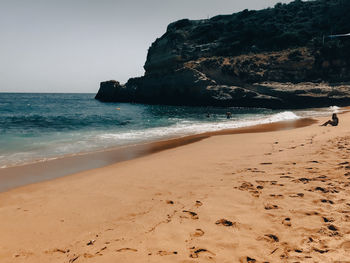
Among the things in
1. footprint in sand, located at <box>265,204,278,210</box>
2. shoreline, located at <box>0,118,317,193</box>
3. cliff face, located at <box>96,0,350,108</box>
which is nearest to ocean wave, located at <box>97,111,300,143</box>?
shoreline, located at <box>0,118,317,193</box>

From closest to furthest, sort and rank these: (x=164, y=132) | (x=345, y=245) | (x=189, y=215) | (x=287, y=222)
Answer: (x=345, y=245)
(x=287, y=222)
(x=189, y=215)
(x=164, y=132)

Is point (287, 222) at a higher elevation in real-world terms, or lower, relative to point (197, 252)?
higher

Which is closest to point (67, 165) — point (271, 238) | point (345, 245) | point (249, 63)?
point (271, 238)

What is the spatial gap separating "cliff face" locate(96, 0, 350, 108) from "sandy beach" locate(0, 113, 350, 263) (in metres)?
36.1

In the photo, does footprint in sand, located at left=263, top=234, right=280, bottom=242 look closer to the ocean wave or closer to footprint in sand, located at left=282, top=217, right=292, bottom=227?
footprint in sand, located at left=282, top=217, right=292, bottom=227

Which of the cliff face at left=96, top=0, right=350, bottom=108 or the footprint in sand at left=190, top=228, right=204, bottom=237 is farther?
the cliff face at left=96, top=0, right=350, bottom=108

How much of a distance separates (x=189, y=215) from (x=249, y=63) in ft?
151

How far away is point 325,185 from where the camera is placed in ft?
16.6

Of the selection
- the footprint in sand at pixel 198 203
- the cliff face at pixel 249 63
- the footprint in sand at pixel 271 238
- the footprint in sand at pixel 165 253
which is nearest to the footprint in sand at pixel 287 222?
the footprint in sand at pixel 271 238

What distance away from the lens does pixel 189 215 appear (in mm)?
4273

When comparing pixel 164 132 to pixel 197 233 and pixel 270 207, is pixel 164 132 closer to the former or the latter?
pixel 270 207

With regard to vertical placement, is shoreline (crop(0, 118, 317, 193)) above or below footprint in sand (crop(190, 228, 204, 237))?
below

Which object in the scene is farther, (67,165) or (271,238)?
(67,165)

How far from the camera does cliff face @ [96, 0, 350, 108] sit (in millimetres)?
40672
